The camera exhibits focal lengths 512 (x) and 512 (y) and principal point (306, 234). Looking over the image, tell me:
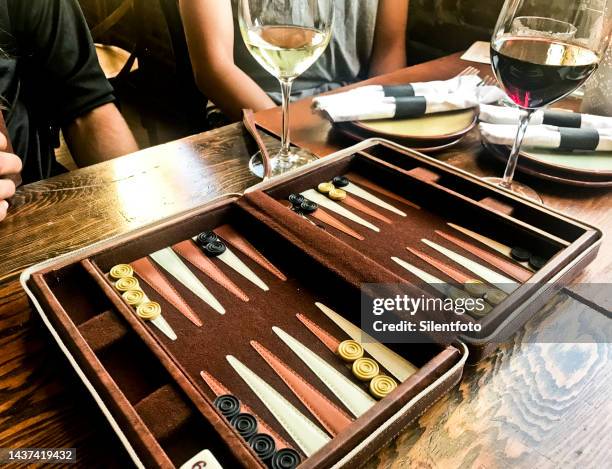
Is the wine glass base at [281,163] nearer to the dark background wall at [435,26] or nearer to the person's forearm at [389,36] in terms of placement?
the person's forearm at [389,36]

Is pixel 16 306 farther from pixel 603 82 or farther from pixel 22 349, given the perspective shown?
pixel 603 82

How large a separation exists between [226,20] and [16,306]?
4.48 feet

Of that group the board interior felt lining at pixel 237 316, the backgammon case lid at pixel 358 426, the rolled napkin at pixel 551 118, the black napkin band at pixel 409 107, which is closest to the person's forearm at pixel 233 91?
the black napkin band at pixel 409 107

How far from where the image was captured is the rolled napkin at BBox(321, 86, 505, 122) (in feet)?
3.61

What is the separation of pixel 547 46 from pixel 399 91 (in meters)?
0.41

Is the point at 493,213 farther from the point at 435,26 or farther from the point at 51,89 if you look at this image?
the point at 435,26

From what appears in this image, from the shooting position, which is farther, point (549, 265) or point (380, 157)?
point (380, 157)

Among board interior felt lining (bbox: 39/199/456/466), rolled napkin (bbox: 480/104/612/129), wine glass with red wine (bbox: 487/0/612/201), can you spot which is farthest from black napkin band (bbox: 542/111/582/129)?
board interior felt lining (bbox: 39/199/456/466)

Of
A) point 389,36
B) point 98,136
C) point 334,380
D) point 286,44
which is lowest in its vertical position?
point 98,136

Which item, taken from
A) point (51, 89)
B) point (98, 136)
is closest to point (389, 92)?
point (98, 136)

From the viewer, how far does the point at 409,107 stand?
1.14m

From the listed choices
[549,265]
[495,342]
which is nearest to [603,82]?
[549,265]

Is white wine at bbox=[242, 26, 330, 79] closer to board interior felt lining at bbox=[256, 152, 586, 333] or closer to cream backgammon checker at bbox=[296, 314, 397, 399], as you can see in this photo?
board interior felt lining at bbox=[256, 152, 586, 333]

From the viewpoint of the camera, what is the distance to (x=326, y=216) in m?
0.83
